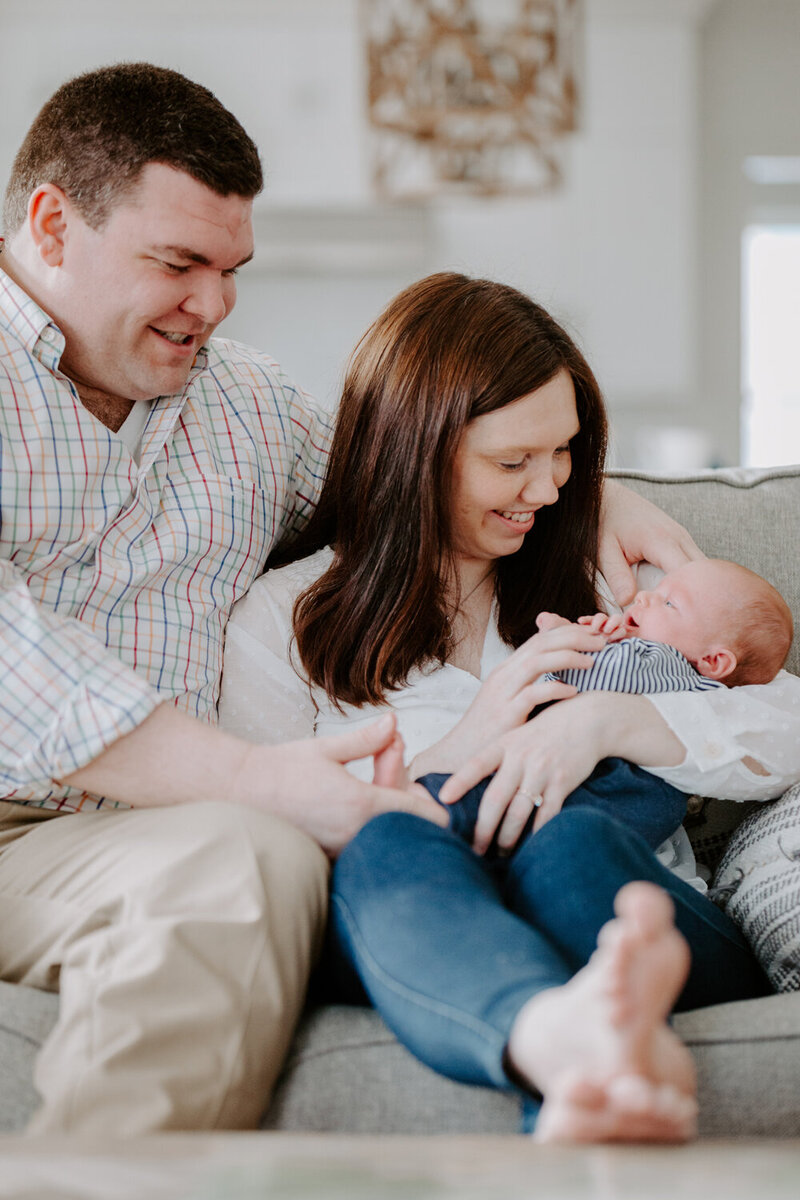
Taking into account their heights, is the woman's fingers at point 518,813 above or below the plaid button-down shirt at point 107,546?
below

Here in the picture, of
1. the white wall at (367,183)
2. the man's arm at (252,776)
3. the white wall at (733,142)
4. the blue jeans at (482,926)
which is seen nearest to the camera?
the blue jeans at (482,926)

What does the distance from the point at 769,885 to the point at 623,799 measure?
0.58ft

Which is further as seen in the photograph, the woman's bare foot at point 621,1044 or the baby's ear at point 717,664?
the baby's ear at point 717,664

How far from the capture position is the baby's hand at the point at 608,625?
1358 mm

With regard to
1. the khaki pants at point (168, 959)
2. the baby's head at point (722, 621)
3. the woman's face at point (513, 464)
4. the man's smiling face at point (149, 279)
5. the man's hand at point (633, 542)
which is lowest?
the khaki pants at point (168, 959)

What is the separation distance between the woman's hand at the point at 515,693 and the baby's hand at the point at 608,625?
31mm

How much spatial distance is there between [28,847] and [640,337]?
4495 millimetres

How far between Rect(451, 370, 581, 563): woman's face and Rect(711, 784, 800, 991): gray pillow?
47 centimetres

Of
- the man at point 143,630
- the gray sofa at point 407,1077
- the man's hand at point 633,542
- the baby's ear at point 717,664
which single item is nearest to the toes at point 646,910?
the gray sofa at point 407,1077

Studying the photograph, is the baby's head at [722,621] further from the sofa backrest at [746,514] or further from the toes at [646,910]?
the toes at [646,910]

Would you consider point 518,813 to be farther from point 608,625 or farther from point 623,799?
point 608,625

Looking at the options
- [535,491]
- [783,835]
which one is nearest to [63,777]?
[535,491]

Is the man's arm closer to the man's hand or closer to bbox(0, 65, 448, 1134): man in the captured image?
bbox(0, 65, 448, 1134): man

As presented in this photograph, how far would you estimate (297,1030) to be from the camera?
1.01 meters
